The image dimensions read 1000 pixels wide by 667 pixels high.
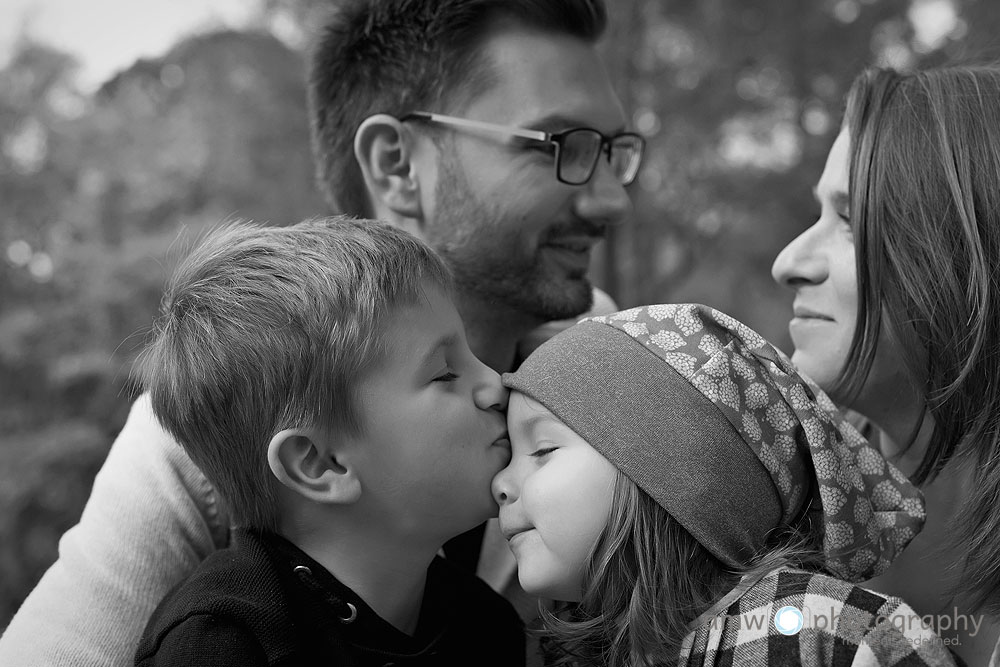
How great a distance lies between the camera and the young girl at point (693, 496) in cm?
175

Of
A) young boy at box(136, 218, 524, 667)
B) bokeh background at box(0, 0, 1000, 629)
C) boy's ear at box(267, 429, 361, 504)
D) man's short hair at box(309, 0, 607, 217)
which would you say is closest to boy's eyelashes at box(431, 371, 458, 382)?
young boy at box(136, 218, 524, 667)

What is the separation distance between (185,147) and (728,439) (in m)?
5.20

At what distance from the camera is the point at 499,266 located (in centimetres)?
284

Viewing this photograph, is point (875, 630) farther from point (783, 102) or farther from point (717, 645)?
point (783, 102)

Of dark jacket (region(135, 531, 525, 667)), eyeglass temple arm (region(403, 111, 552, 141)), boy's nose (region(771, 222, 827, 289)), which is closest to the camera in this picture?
dark jacket (region(135, 531, 525, 667))

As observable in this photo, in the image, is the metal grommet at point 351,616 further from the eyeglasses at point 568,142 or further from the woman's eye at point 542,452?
the eyeglasses at point 568,142

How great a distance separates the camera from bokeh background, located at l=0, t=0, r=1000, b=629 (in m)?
5.60

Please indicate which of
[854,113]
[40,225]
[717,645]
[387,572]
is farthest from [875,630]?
[40,225]

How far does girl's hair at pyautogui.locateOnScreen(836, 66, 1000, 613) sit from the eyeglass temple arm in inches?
40.1

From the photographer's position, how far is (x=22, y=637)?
6.81 feet

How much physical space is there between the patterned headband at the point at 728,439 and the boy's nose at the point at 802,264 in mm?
325

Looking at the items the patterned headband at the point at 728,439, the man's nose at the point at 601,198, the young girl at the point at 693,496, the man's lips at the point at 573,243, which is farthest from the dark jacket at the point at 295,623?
the man's nose at the point at 601,198

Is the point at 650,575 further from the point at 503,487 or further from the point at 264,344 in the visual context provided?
the point at 264,344

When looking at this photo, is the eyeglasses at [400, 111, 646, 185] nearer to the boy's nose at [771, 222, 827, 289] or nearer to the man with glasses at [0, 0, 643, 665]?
the man with glasses at [0, 0, 643, 665]
